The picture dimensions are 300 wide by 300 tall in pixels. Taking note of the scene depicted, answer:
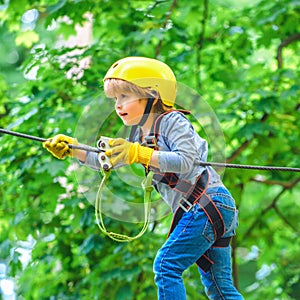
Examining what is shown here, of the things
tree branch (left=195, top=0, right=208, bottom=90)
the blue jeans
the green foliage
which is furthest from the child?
tree branch (left=195, top=0, right=208, bottom=90)

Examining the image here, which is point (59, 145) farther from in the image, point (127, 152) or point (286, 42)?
point (286, 42)

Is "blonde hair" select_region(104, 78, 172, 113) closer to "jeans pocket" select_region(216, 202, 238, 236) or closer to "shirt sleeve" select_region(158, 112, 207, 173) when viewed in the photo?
"shirt sleeve" select_region(158, 112, 207, 173)

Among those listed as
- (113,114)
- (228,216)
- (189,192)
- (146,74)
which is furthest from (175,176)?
(113,114)

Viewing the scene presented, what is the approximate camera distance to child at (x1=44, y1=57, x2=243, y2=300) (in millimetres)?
2275

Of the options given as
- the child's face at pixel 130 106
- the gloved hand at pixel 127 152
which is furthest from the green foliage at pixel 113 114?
the gloved hand at pixel 127 152

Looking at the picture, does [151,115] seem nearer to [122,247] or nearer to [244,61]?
[122,247]

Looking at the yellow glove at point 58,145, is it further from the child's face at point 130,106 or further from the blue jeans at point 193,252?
the blue jeans at point 193,252

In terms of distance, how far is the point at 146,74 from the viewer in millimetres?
2320

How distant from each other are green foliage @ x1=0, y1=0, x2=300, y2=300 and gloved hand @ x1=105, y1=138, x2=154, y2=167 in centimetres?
142

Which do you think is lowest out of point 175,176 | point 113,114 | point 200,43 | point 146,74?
point 200,43

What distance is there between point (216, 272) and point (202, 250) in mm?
131

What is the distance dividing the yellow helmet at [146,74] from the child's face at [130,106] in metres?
0.06

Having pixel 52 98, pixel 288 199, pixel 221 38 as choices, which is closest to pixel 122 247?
pixel 52 98

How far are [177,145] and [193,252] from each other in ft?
1.08
